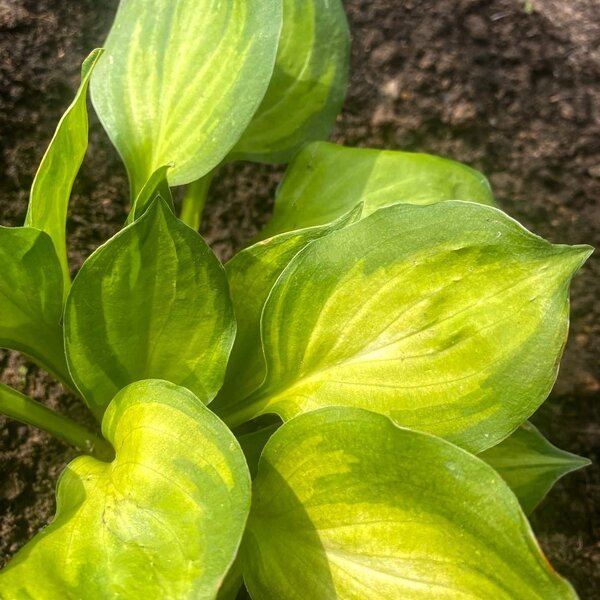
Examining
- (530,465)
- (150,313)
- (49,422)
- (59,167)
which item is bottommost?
(530,465)

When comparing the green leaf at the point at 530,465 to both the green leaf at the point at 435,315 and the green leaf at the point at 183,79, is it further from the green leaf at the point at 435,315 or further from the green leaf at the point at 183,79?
the green leaf at the point at 183,79

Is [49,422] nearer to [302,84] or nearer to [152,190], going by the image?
[152,190]

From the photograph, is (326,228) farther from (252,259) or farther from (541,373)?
(541,373)

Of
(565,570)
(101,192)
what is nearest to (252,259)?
(101,192)

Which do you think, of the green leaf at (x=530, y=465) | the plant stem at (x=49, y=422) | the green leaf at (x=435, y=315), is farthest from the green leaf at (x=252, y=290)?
the green leaf at (x=530, y=465)

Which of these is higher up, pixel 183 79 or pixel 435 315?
pixel 183 79

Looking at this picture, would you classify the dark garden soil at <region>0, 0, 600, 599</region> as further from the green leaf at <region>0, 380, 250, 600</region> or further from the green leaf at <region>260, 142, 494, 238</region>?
the green leaf at <region>0, 380, 250, 600</region>

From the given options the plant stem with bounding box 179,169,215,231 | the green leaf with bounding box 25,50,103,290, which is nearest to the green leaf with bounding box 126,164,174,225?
the green leaf with bounding box 25,50,103,290

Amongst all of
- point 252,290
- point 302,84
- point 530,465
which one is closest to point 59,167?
point 252,290
